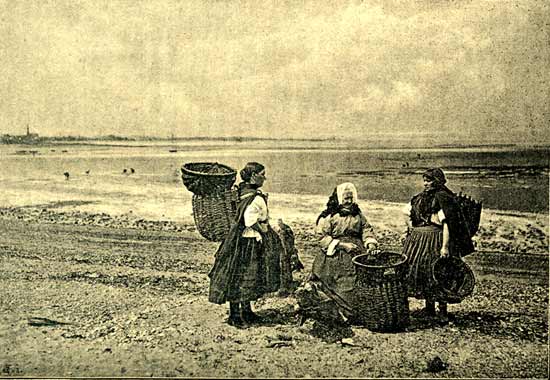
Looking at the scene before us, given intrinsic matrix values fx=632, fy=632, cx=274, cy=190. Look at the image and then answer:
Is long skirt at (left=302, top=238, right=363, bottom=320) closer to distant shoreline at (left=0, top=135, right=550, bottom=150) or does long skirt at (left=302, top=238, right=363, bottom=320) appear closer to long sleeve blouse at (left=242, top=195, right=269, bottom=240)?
long sleeve blouse at (left=242, top=195, right=269, bottom=240)

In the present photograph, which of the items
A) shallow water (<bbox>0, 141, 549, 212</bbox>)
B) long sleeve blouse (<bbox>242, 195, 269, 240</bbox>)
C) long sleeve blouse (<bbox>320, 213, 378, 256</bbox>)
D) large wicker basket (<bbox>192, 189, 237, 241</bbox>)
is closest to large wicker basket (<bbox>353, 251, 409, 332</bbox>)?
long sleeve blouse (<bbox>320, 213, 378, 256</bbox>)

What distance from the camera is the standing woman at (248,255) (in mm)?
4008

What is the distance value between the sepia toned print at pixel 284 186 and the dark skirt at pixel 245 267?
1cm

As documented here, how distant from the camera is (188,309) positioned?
14.0 feet

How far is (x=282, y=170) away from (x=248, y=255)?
664mm

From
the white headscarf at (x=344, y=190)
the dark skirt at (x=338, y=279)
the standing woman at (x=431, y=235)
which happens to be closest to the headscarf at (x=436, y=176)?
the standing woman at (x=431, y=235)

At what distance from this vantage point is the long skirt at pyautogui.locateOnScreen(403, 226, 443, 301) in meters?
3.95

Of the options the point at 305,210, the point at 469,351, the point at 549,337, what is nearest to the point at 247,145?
the point at 305,210

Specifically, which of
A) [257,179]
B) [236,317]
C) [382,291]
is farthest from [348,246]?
[236,317]

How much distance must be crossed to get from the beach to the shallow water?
80 mm

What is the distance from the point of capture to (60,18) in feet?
14.5

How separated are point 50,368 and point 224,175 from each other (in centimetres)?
173

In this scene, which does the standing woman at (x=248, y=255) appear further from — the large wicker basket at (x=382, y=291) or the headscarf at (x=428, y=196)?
the headscarf at (x=428, y=196)

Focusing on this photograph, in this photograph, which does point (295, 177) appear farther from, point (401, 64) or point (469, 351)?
point (469, 351)
